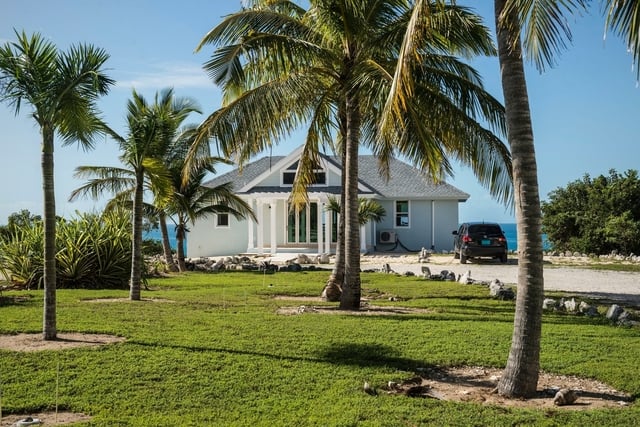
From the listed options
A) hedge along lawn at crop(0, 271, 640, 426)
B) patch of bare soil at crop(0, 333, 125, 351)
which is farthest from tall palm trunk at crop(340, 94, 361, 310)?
patch of bare soil at crop(0, 333, 125, 351)

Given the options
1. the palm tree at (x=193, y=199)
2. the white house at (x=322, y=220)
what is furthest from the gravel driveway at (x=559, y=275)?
the palm tree at (x=193, y=199)

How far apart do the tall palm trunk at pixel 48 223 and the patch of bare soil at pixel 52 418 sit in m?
3.01

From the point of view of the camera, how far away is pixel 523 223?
5.99 m

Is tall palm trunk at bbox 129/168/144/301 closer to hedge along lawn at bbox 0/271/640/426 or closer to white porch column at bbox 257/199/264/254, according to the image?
hedge along lawn at bbox 0/271/640/426

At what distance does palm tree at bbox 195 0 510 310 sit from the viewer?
431 inches

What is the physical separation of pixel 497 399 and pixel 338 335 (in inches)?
125

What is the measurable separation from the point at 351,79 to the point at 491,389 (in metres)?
7.08

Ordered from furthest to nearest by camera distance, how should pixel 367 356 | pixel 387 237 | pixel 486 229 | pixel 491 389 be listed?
pixel 387 237
pixel 486 229
pixel 367 356
pixel 491 389

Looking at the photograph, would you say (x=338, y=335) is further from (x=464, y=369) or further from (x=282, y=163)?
(x=282, y=163)

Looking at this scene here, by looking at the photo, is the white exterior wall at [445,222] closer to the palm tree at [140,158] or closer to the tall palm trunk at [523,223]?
the palm tree at [140,158]

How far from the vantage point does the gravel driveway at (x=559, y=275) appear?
50.4 feet

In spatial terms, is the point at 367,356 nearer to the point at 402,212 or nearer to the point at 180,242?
the point at 180,242

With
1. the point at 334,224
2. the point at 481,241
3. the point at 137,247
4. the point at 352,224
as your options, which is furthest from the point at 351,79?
the point at 334,224

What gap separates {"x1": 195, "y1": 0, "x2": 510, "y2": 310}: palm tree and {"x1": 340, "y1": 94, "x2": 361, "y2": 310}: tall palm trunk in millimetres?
19
